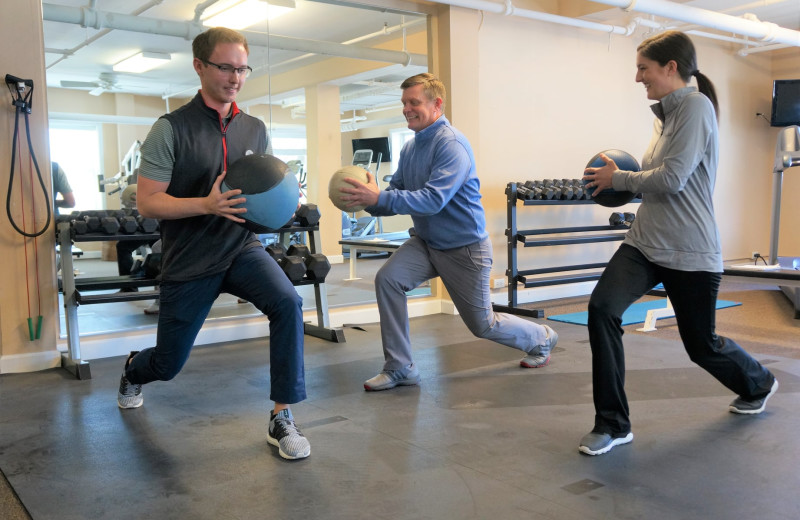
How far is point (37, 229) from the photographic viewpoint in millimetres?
3807

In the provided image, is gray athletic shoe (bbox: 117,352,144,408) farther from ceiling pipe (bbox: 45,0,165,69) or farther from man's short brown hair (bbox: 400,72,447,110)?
ceiling pipe (bbox: 45,0,165,69)

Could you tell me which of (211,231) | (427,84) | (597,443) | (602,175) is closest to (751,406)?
(597,443)

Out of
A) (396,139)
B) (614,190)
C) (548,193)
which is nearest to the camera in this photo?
(614,190)

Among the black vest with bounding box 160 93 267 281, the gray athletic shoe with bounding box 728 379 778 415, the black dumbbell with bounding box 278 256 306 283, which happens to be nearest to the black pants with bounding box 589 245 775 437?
the gray athletic shoe with bounding box 728 379 778 415

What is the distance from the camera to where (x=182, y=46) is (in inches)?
180

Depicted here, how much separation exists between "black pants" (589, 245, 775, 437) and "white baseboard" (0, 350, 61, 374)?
3018 millimetres

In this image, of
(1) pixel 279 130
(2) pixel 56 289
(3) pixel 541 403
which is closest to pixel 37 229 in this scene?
(2) pixel 56 289

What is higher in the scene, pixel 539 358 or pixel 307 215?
pixel 307 215

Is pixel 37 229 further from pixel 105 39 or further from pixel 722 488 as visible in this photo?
pixel 722 488

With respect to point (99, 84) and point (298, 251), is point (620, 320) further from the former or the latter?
point (99, 84)

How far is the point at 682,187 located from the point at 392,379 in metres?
1.61

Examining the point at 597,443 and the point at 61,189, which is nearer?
the point at 597,443

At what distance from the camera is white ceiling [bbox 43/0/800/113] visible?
4.12 m

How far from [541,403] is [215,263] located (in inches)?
60.8
